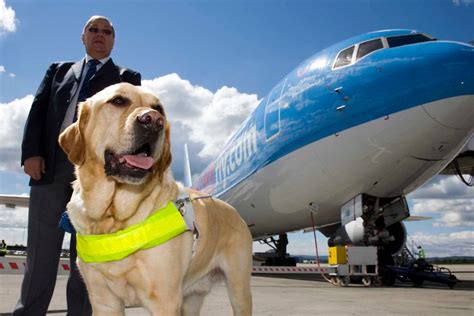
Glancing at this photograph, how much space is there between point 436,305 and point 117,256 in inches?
180

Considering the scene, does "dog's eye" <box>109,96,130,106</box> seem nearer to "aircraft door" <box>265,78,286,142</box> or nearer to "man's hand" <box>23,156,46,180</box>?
"man's hand" <box>23,156,46,180</box>

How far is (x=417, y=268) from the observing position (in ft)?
29.9

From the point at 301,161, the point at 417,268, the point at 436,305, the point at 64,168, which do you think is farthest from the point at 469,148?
the point at 64,168

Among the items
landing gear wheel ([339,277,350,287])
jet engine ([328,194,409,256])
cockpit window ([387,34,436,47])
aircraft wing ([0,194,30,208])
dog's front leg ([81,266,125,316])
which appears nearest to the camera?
dog's front leg ([81,266,125,316])

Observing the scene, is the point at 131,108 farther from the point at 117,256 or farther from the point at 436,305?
the point at 436,305

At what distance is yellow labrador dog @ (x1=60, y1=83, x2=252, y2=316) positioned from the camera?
6.78 feet

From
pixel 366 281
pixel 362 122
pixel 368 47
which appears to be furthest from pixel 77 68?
pixel 366 281

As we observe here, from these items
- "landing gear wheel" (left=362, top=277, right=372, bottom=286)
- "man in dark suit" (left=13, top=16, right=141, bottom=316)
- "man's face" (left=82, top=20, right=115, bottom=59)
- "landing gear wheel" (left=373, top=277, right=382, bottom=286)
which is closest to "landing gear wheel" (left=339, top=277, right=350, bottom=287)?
"landing gear wheel" (left=362, top=277, right=372, bottom=286)

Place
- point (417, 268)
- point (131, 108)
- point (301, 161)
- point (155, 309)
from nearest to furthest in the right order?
point (155, 309) → point (131, 108) → point (301, 161) → point (417, 268)

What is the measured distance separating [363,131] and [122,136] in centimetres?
587

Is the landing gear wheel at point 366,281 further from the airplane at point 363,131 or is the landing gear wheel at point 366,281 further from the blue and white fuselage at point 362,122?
the blue and white fuselage at point 362,122

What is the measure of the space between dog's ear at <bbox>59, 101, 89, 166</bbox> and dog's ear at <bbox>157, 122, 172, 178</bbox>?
38 centimetres

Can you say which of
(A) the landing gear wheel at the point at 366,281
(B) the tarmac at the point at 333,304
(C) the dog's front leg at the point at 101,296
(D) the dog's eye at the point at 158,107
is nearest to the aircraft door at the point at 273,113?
(A) the landing gear wheel at the point at 366,281

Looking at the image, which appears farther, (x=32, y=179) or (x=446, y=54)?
(x=446, y=54)
